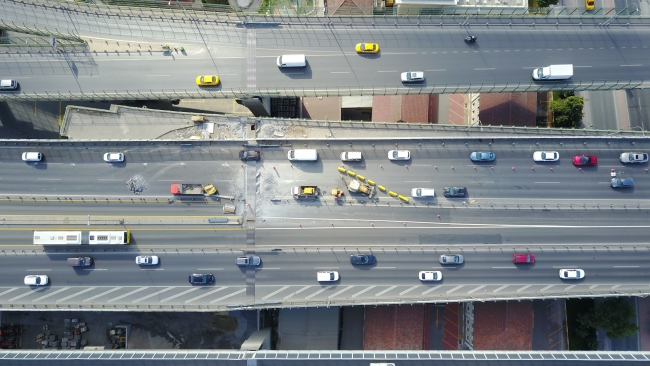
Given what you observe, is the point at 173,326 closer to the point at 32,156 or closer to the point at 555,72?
the point at 32,156

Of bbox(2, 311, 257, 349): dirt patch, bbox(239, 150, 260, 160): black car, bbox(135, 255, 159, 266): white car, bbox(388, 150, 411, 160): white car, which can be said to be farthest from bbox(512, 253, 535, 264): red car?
bbox(135, 255, 159, 266): white car

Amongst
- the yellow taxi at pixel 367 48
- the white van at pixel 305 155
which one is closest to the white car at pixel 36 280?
the white van at pixel 305 155

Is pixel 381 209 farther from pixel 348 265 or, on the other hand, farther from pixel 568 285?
pixel 568 285

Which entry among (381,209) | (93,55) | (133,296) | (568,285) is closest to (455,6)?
(381,209)

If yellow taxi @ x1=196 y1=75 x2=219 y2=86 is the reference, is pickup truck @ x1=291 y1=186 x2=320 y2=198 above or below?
below

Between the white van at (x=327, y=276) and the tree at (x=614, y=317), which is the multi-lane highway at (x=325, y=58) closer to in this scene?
the white van at (x=327, y=276)

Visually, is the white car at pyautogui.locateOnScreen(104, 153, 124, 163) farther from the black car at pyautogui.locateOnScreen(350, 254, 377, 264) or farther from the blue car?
the blue car
